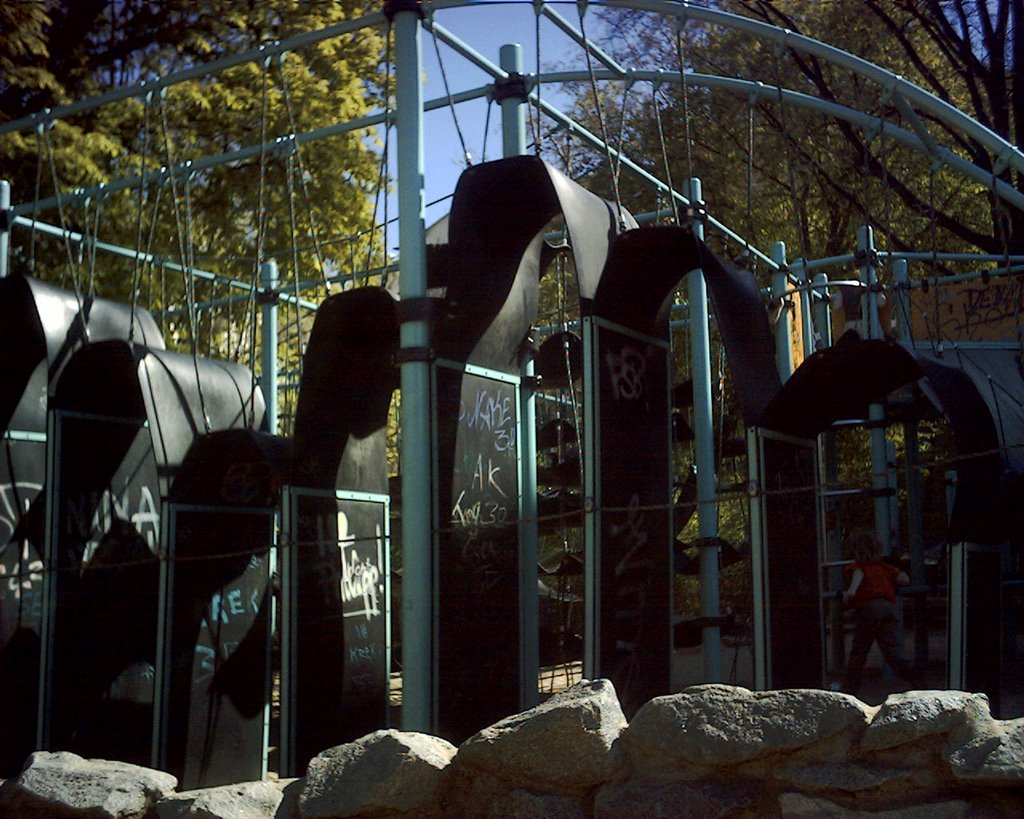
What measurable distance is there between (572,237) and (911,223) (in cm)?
1622

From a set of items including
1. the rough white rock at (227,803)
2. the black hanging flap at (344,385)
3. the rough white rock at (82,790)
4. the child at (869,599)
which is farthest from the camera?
the child at (869,599)

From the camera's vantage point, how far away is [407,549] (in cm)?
711

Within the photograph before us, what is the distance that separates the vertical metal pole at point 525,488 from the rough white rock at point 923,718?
368cm

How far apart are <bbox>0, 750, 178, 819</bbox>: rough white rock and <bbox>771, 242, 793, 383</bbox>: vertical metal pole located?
8829 mm

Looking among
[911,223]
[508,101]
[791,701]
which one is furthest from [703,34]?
[791,701]

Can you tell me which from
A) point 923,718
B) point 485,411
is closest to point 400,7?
point 485,411

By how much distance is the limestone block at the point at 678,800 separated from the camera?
12.5 feet

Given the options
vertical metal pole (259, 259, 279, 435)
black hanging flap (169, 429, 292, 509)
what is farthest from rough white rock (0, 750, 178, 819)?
vertical metal pole (259, 259, 279, 435)

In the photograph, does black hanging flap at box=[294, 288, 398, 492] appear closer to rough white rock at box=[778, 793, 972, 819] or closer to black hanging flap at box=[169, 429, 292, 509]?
black hanging flap at box=[169, 429, 292, 509]

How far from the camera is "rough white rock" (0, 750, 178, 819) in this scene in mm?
Result: 4762

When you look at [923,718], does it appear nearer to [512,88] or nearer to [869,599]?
[512,88]

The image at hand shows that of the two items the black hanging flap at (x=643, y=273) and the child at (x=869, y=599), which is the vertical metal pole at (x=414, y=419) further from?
the child at (x=869, y=599)

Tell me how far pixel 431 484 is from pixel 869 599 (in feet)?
15.5

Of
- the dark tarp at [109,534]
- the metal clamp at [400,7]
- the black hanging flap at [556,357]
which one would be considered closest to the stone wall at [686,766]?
the dark tarp at [109,534]
